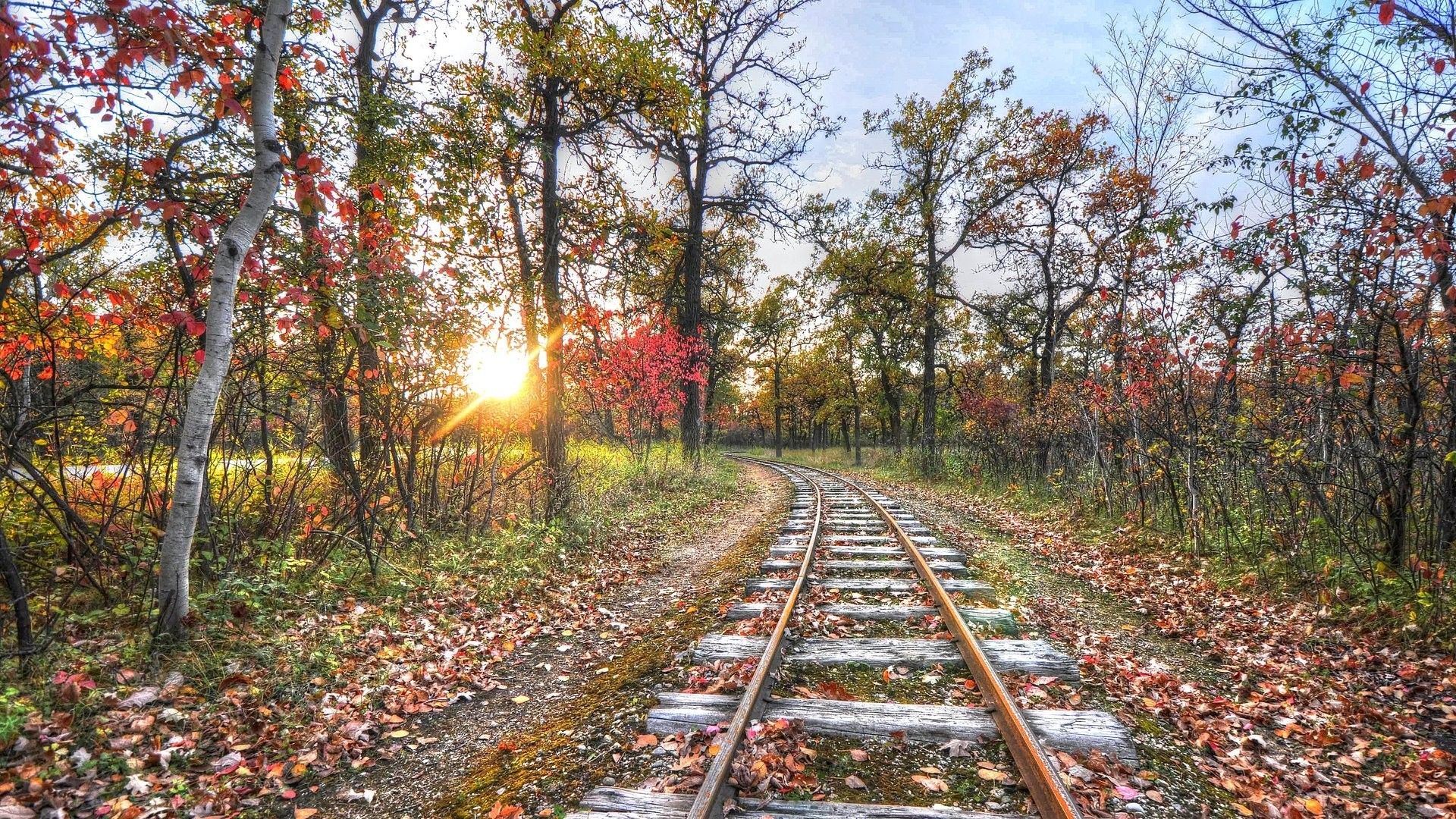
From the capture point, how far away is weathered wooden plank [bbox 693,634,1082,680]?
422 centimetres

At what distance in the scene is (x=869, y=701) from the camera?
12.2 feet

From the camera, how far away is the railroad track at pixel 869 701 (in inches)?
104

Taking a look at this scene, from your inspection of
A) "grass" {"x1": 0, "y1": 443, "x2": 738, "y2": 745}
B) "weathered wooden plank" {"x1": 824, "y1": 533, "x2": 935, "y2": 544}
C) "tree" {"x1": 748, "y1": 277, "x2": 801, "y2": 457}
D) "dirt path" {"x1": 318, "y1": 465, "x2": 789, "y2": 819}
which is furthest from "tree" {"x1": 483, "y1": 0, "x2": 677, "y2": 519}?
"tree" {"x1": 748, "y1": 277, "x2": 801, "y2": 457}

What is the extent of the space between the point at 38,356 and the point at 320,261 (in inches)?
81.9

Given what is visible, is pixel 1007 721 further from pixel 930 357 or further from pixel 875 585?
pixel 930 357

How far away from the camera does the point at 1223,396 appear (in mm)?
8141

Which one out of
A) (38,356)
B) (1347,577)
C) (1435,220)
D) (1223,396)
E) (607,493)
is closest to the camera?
(38,356)

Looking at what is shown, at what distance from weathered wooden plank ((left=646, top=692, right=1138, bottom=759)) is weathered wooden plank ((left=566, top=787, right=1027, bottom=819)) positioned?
69cm

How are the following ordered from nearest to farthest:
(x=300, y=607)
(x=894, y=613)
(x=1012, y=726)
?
(x=1012, y=726), (x=300, y=607), (x=894, y=613)

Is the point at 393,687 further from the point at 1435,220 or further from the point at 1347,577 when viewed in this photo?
the point at 1435,220

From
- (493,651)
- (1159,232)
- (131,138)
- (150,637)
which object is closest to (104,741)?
(150,637)

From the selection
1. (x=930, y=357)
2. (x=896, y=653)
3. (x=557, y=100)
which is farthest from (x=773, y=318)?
(x=896, y=653)

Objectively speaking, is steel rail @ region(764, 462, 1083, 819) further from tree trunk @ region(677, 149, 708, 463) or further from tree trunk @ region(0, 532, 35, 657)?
tree trunk @ region(677, 149, 708, 463)

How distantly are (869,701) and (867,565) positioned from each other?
3.39 m
